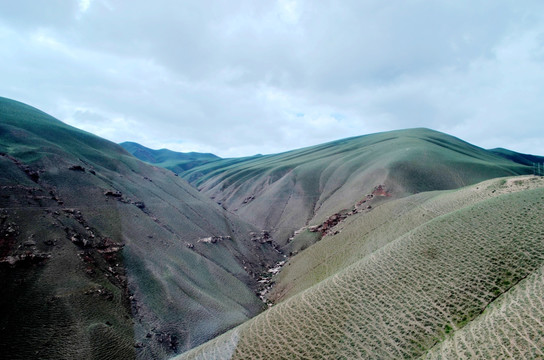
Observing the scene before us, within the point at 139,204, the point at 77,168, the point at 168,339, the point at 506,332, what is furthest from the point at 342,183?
the point at 506,332

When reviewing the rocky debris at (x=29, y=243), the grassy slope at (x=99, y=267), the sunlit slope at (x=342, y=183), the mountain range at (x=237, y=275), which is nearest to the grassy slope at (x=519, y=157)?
the sunlit slope at (x=342, y=183)

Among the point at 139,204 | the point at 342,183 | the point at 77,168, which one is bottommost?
the point at 139,204

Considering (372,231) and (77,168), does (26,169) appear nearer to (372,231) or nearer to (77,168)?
(77,168)

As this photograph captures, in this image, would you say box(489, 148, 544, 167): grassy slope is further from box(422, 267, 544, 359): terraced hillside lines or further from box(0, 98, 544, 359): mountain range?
box(422, 267, 544, 359): terraced hillside lines

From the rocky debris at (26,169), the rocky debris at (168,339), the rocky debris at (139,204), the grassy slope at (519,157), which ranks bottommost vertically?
the rocky debris at (168,339)

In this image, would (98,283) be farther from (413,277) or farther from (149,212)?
(413,277)

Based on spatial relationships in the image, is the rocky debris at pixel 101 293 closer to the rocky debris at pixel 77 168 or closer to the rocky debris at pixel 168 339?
the rocky debris at pixel 168 339
